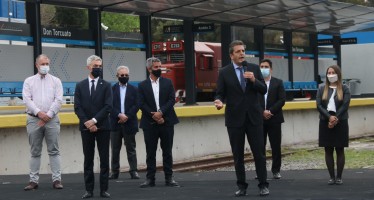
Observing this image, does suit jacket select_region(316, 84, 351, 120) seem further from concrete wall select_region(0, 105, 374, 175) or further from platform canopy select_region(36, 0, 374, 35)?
platform canopy select_region(36, 0, 374, 35)

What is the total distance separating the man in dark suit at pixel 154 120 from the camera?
12.7m

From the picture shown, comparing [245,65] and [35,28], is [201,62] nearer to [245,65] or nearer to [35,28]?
[35,28]

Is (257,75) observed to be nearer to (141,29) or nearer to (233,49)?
(233,49)

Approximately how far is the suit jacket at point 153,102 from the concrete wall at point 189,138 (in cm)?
382

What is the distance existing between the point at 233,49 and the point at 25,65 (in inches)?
311

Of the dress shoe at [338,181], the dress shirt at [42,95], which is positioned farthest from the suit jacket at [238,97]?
the dress shirt at [42,95]

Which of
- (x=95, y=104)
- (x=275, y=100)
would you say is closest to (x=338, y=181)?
(x=275, y=100)

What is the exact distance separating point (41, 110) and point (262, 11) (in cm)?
1272

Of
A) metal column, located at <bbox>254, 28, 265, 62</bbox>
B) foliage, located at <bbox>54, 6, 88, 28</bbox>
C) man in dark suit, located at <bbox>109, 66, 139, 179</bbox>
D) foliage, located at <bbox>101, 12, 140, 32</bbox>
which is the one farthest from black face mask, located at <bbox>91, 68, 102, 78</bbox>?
foliage, located at <bbox>101, 12, 140, 32</bbox>

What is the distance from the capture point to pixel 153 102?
12.8 metres

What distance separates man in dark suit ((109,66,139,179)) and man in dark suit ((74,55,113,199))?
2.69 metres

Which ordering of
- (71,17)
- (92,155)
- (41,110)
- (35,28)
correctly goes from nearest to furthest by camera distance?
(92,155) < (41,110) < (35,28) < (71,17)

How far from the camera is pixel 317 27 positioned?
29.2 metres

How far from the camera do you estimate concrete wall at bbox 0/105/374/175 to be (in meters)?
15.6
